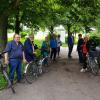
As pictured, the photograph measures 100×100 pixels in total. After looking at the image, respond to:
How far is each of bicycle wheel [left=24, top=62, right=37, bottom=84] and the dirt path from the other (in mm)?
218

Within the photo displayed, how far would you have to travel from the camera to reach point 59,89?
13750 millimetres

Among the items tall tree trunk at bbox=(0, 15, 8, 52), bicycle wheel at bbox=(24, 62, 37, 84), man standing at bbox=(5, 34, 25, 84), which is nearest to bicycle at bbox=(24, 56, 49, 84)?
bicycle wheel at bbox=(24, 62, 37, 84)

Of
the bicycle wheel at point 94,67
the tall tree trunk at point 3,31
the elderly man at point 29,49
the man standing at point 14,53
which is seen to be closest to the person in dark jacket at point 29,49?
the elderly man at point 29,49

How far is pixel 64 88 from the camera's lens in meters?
14.0

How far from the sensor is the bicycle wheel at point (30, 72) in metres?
15.0

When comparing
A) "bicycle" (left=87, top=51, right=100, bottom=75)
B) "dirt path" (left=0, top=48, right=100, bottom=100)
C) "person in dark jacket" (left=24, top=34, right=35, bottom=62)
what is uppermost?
"person in dark jacket" (left=24, top=34, right=35, bottom=62)

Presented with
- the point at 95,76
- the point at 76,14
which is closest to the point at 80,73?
the point at 95,76

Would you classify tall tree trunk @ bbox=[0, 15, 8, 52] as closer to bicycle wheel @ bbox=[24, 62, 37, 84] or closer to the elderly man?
the elderly man

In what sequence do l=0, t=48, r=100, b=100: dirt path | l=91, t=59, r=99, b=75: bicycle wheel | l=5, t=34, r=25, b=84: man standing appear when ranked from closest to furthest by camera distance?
1. l=0, t=48, r=100, b=100: dirt path
2. l=5, t=34, r=25, b=84: man standing
3. l=91, t=59, r=99, b=75: bicycle wheel

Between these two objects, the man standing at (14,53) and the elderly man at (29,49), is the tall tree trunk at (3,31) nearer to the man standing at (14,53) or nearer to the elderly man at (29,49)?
the elderly man at (29,49)

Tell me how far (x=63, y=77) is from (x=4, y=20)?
7.40 meters

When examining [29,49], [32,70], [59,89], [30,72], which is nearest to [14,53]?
[30,72]

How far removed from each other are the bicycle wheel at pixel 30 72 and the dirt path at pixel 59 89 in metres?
0.22

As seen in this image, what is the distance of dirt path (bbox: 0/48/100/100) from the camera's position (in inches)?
480
